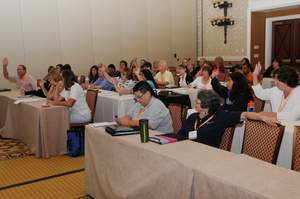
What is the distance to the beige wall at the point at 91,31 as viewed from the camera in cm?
928

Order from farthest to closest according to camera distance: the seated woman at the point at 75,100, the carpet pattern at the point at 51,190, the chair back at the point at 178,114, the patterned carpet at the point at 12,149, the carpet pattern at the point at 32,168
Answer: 1. the patterned carpet at the point at 12,149
2. the seated woman at the point at 75,100
3. the carpet pattern at the point at 32,168
4. the chair back at the point at 178,114
5. the carpet pattern at the point at 51,190

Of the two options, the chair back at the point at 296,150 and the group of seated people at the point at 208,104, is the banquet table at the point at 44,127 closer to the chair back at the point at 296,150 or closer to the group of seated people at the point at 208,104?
the group of seated people at the point at 208,104

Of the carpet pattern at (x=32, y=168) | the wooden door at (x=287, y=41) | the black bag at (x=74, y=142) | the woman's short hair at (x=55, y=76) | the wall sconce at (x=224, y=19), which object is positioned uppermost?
the wall sconce at (x=224, y=19)

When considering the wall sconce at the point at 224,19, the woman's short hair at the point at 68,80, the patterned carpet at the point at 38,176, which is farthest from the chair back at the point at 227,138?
the wall sconce at the point at 224,19

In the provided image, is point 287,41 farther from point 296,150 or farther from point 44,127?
point 296,150

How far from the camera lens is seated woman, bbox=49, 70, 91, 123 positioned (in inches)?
206

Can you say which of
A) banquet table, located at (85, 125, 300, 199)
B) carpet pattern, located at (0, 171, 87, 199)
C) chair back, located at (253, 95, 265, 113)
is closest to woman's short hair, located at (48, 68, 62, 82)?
carpet pattern, located at (0, 171, 87, 199)

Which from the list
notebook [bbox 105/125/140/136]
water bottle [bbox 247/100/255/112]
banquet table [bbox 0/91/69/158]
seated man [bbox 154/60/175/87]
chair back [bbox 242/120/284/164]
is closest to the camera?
chair back [bbox 242/120/284/164]

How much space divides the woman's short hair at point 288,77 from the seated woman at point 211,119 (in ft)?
2.76

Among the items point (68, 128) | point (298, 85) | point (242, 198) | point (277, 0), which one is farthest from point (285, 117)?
point (277, 0)

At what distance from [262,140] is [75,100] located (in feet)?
10.4

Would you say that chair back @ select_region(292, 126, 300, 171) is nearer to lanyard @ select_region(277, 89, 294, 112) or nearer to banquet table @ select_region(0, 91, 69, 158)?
lanyard @ select_region(277, 89, 294, 112)

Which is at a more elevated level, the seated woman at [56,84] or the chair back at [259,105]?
the seated woman at [56,84]

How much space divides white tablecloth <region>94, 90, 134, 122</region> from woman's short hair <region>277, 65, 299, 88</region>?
273cm
